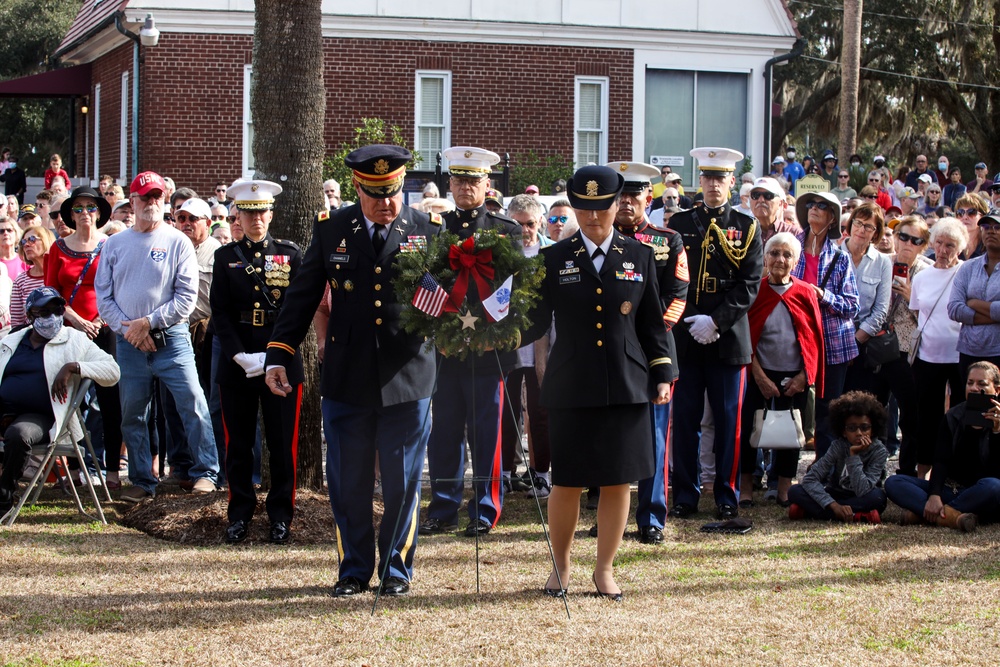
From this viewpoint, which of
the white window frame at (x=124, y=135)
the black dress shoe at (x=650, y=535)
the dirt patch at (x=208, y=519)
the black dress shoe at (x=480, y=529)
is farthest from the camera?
the white window frame at (x=124, y=135)

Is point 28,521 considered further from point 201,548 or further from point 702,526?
point 702,526

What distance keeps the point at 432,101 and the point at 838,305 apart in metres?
15.4

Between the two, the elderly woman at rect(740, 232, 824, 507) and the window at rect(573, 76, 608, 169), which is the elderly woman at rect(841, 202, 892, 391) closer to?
the elderly woman at rect(740, 232, 824, 507)

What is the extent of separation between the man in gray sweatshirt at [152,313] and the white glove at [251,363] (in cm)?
148

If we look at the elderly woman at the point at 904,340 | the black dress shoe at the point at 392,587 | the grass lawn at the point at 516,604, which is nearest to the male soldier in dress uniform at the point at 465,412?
the grass lawn at the point at 516,604

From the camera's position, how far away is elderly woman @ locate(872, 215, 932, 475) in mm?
10031

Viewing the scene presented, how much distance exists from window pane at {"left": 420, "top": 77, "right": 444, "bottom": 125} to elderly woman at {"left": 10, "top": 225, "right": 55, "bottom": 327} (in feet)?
44.1

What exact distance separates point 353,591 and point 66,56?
25098 millimetres

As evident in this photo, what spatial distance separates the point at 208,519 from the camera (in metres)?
8.13

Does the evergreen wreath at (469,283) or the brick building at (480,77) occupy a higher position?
the brick building at (480,77)

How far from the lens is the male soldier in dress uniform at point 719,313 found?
834cm

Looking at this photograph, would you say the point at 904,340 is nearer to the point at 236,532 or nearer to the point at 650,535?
the point at 650,535

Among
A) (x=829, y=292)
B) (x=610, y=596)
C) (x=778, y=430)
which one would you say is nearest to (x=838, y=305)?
(x=829, y=292)

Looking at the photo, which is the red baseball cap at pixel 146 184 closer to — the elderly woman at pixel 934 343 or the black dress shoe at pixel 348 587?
the black dress shoe at pixel 348 587
